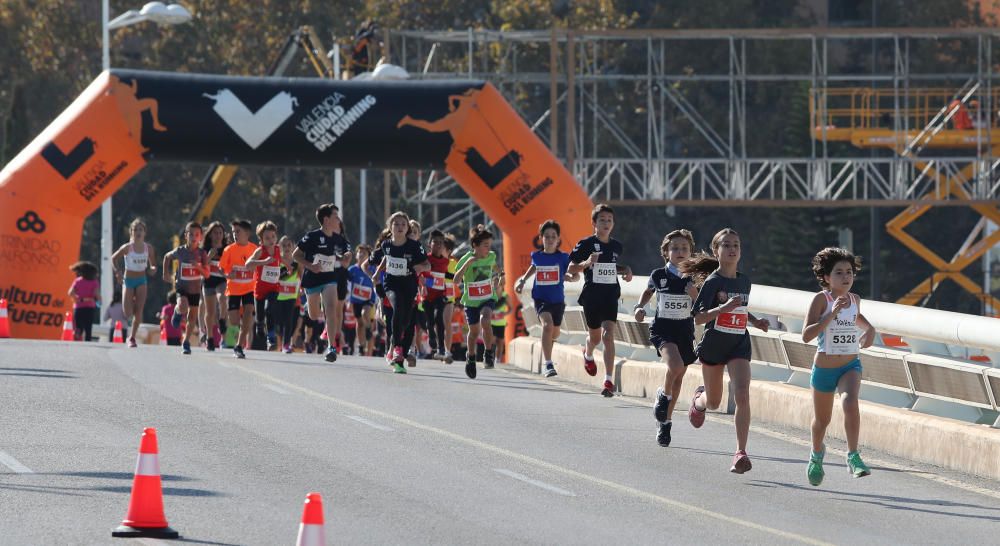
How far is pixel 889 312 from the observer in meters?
14.6

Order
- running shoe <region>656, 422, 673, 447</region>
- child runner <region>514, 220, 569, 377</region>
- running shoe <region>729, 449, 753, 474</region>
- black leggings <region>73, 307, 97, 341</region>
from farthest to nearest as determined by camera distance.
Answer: black leggings <region>73, 307, 97, 341</region>
child runner <region>514, 220, 569, 377</region>
running shoe <region>656, 422, 673, 447</region>
running shoe <region>729, 449, 753, 474</region>

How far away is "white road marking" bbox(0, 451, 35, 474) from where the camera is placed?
1241 cm

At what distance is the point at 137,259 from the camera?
78.5 ft

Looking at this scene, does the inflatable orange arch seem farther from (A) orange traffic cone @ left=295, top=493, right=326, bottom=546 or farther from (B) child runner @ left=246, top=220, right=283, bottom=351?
(A) orange traffic cone @ left=295, top=493, right=326, bottom=546

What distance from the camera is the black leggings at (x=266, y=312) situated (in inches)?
1011

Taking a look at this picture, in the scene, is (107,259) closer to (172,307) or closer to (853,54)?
(172,307)

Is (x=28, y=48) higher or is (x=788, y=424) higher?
(x=28, y=48)

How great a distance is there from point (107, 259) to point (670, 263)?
25.2 meters

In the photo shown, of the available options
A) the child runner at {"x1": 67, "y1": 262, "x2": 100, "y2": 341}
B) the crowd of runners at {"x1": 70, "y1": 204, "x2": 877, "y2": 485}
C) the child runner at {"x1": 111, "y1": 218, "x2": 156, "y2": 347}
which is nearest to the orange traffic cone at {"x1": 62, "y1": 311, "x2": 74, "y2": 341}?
the child runner at {"x1": 67, "y1": 262, "x2": 100, "y2": 341}

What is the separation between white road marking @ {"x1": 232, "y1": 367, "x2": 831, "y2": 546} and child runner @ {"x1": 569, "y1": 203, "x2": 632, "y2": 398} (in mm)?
2606

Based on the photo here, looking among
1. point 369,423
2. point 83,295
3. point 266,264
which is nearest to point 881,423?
point 369,423

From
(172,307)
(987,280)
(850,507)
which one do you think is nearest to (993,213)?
(987,280)

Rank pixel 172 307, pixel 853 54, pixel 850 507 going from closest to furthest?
pixel 850 507, pixel 172 307, pixel 853 54

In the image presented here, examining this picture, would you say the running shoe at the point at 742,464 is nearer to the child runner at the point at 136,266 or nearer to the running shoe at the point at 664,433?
the running shoe at the point at 664,433
